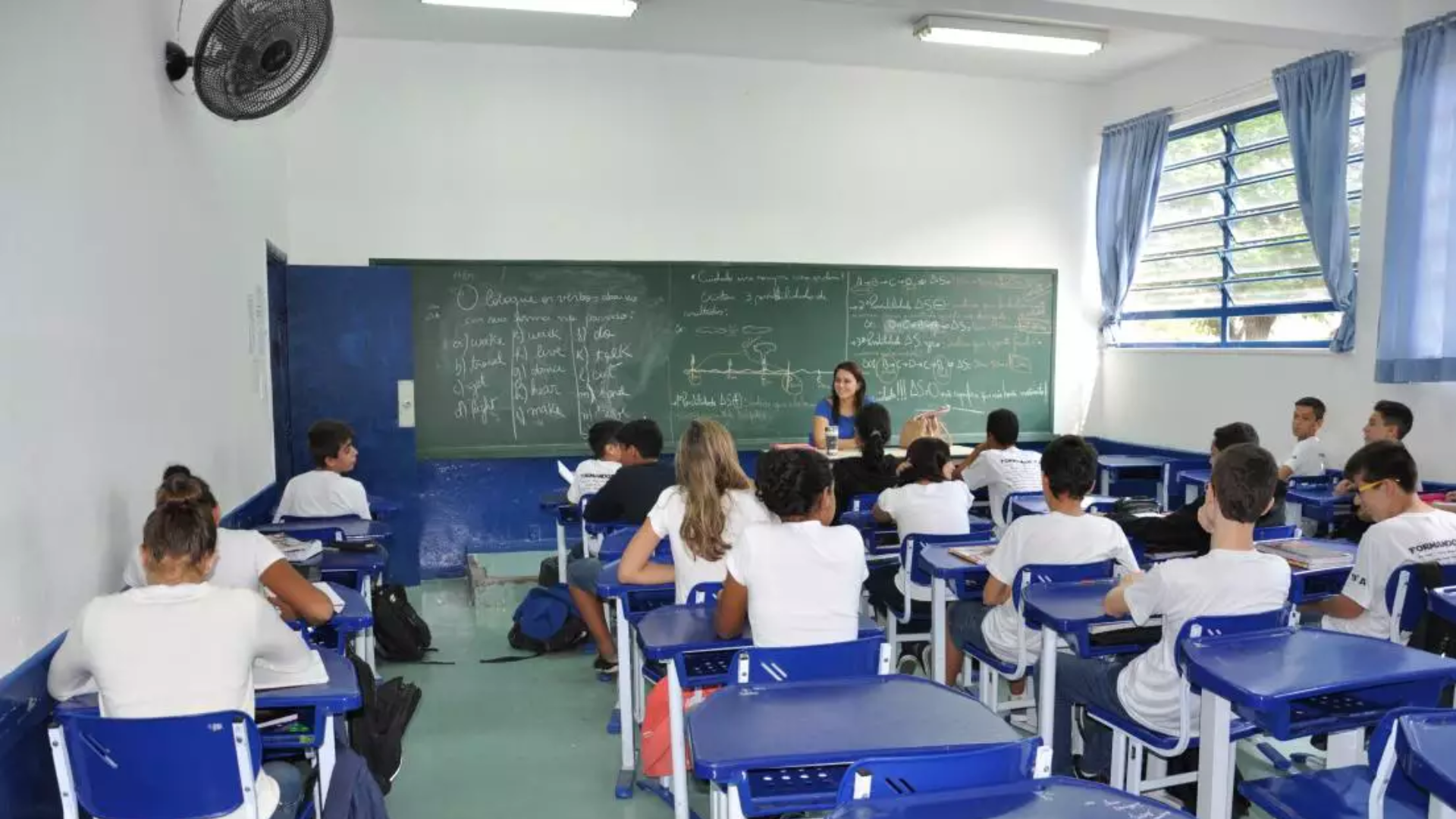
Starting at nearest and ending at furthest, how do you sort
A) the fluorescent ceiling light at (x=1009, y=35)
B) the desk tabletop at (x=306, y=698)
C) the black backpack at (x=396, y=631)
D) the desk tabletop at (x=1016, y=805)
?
the desk tabletop at (x=1016, y=805)
the desk tabletop at (x=306, y=698)
the black backpack at (x=396, y=631)
the fluorescent ceiling light at (x=1009, y=35)

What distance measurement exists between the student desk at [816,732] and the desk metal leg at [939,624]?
1.51 meters

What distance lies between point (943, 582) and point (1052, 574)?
1.91 ft

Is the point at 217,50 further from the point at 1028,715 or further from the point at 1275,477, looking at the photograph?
the point at 1028,715

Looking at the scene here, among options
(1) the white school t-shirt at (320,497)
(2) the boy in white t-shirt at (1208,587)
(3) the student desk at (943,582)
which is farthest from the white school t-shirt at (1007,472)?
(1) the white school t-shirt at (320,497)

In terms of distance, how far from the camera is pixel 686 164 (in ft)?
22.8

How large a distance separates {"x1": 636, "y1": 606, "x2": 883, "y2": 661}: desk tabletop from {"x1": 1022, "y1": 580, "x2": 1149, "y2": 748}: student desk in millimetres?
453

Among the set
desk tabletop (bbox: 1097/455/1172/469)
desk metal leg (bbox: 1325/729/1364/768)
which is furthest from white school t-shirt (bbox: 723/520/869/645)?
desk tabletop (bbox: 1097/455/1172/469)

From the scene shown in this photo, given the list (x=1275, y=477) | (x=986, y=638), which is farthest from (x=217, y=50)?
(x=1275, y=477)

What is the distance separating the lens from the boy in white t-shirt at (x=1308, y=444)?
5719 millimetres

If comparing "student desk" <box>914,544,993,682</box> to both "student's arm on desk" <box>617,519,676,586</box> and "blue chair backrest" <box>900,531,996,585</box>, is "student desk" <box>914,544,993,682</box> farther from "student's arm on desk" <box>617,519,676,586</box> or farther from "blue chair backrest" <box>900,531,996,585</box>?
"student's arm on desk" <box>617,519,676,586</box>

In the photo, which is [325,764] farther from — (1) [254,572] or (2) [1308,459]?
(2) [1308,459]

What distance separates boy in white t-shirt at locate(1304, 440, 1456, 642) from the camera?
303 cm

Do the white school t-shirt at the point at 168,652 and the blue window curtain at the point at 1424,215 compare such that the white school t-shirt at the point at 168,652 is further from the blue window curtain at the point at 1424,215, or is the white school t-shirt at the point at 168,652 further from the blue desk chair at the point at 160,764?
the blue window curtain at the point at 1424,215

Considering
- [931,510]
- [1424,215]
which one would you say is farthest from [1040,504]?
[1424,215]
